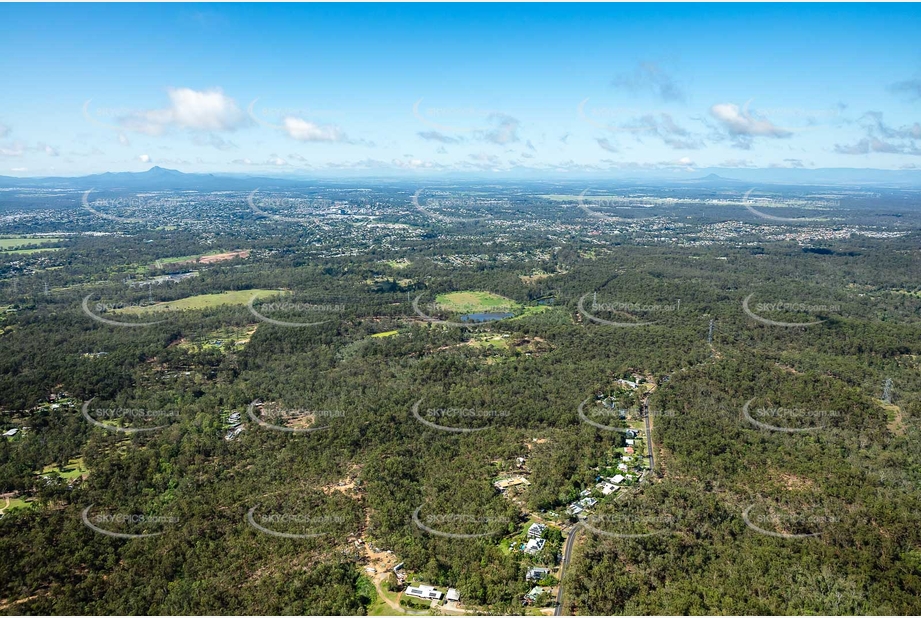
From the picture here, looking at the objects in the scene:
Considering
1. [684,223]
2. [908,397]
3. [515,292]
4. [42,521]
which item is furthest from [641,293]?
[684,223]

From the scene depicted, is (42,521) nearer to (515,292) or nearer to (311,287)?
(311,287)

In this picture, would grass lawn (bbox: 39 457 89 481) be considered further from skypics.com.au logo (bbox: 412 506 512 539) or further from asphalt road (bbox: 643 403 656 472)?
asphalt road (bbox: 643 403 656 472)

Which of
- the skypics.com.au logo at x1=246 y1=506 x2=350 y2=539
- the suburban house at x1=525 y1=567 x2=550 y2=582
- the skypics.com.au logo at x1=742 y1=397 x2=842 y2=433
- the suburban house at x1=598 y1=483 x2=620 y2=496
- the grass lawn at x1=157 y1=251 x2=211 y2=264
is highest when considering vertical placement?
the grass lawn at x1=157 y1=251 x2=211 y2=264

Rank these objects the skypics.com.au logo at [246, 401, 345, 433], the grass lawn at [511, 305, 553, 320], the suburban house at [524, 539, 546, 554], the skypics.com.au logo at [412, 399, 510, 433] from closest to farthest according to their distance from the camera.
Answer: the suburban house at [524, 539, 546, 554] → the skypics.com.au logo at [246, 401, 345, 433] → the skypics.com.au logo at [412, 399, 510, 433] → the grass lawn at [511, 305, 553, 320]

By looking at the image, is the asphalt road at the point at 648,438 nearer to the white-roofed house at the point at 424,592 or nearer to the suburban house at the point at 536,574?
the suburban house at the point at 536,574

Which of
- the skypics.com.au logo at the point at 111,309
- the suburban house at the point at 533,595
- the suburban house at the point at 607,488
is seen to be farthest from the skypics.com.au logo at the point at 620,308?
the skypics.com.au logo at the point at 111,309

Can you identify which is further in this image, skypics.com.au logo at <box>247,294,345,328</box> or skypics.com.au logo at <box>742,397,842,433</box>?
skypics.com.au logo at <box>247,294,345,328</box>

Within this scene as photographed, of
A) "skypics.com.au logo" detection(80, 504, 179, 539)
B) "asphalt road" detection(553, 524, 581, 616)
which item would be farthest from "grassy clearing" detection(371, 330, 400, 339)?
"asphalt road" detection(553, 524, 581, 616)
